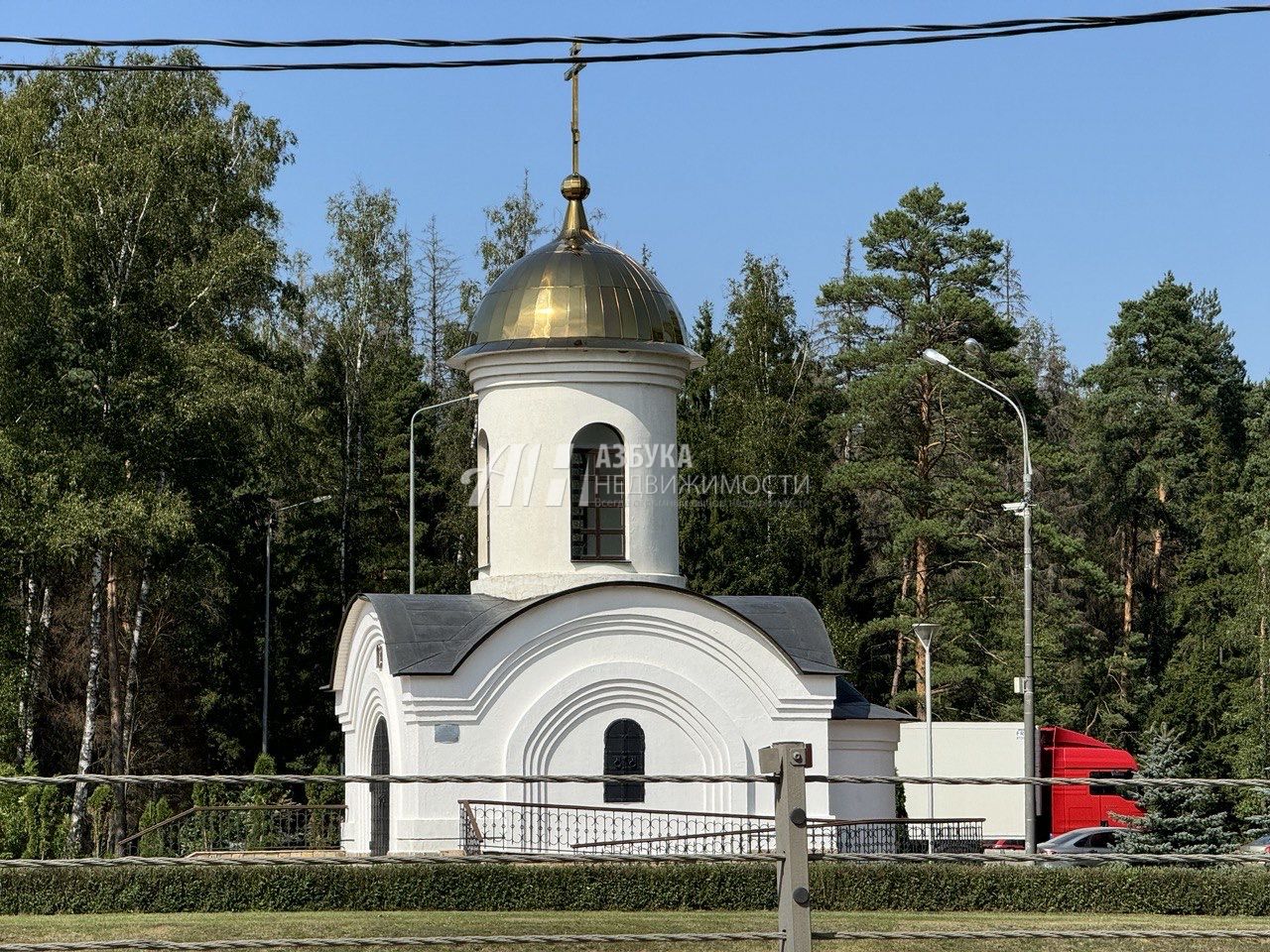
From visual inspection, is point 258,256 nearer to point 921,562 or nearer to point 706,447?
point 706,447

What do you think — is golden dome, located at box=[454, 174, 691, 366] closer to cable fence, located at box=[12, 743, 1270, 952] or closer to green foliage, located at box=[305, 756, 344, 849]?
cable fence, located at box=[12, 743, 1270, 952]

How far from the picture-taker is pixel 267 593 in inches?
1731

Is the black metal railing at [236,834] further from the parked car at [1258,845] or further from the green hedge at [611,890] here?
the parked car at [1258,845]

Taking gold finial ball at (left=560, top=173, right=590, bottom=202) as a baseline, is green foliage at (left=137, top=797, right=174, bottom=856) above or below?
below

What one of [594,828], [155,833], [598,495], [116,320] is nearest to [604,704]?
[594,828]

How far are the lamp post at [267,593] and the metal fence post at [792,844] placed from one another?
1429 inches

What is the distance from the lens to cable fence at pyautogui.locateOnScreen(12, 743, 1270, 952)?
6672mm

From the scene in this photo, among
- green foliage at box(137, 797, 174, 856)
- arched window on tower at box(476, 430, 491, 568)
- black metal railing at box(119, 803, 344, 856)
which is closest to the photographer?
arched window on tower at box(476, 430, 491, 568)

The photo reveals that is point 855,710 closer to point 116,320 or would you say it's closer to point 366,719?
point 366,719

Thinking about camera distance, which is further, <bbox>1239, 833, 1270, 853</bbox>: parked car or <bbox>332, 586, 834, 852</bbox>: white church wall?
<bbox>1239, 833, 1270, 853</bbox>: parked car

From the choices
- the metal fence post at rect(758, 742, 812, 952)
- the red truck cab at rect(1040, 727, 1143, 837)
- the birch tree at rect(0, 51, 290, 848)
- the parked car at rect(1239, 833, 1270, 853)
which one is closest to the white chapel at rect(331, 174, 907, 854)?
the parked car at rect(1239, 833, 1270, 853)

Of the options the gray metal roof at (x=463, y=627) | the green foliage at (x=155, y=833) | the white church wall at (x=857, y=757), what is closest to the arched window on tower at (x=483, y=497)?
the gray metal roof at (x=463, y=627)

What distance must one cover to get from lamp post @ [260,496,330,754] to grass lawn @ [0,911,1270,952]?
2674 centimetres
